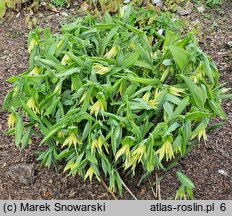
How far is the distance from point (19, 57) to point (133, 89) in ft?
5.18

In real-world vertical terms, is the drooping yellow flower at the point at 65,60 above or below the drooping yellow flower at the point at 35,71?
above

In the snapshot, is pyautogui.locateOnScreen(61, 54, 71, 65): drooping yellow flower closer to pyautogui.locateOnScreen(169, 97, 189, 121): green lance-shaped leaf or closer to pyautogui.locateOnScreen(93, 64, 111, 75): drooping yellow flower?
pyautogui.locateOnScreen(93, 64, 111, 75): drooping yellow flower

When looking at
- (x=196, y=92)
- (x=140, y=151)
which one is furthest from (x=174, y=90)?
(x=140, y=151)

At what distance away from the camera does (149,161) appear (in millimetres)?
2152

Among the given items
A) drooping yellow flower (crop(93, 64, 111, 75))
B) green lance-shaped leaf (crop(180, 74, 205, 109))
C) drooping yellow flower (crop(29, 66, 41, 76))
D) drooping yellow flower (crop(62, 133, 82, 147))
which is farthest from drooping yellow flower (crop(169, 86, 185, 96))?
drooping yellow flower (crop(29, 66, 41, 76))

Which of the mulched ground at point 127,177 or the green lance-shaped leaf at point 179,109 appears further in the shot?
the mulched ground at point 127,177

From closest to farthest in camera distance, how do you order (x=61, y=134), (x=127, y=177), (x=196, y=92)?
(x=196, y=92) → (x=61, y=134) → (x=127, y=177)

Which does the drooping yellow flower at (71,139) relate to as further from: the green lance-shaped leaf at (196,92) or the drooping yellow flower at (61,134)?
the green lance-shaped leaf at (196,92)

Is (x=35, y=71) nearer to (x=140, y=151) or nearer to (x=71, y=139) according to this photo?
(x=71, y=139)

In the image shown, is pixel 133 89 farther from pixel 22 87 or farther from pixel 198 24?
pixel 198 24

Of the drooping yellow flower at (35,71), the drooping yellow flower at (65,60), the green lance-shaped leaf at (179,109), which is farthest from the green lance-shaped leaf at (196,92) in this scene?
the drooping yellow flower at (35,71)

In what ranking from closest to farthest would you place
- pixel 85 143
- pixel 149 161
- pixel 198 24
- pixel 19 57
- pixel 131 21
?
1. pixel 149 161
2. pixel 85 143
3. pixel 131 21
4. pixel 19 57
5. pixel 198 24

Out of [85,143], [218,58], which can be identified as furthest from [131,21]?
[218,58]

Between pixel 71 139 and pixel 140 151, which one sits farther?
pixel 71 139
